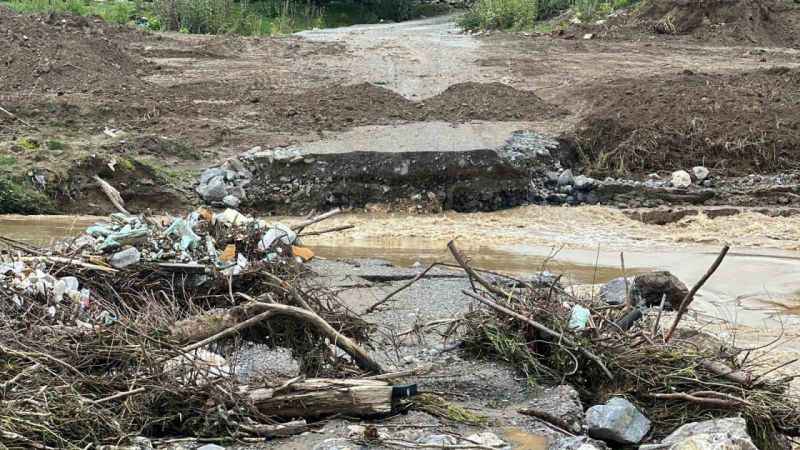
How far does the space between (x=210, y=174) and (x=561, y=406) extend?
7.09 meters

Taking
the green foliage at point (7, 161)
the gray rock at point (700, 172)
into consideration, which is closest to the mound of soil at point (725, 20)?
the gray rock at point (700, 172)

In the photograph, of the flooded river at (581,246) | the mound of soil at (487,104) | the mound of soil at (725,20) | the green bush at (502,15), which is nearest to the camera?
the flooded river at (581,246)

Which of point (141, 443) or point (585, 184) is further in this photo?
point (585, 184)

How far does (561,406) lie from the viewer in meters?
4.80

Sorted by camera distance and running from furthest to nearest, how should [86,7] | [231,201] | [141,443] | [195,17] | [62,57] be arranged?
[86,7], [195,17], [62,57], [231,201], [141,443]

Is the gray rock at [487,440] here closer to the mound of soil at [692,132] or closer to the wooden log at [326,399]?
the wooden log at [326,399]

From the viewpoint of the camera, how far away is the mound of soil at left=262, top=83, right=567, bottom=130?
41.3ft

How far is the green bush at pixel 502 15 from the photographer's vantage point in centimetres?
2131

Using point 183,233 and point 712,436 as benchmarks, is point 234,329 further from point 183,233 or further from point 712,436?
point 712,436

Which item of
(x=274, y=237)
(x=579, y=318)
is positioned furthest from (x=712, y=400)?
(x=274, y=237)

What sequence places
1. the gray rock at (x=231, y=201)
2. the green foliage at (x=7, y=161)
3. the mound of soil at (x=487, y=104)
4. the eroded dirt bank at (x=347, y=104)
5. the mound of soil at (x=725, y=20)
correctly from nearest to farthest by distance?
the green foliage at (x=7, y=161)
the gray rock at (x=231, y=201)
the eroded dirt bank at (x=347, y=104)
the mound of soil at (x=487, y=104)
the mound of soil at (x=725, y=20)

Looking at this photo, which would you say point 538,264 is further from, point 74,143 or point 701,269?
point 74,143

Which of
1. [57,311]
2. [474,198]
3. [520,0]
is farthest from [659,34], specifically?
[57,311]

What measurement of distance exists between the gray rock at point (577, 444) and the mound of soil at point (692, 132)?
7.47 meters
